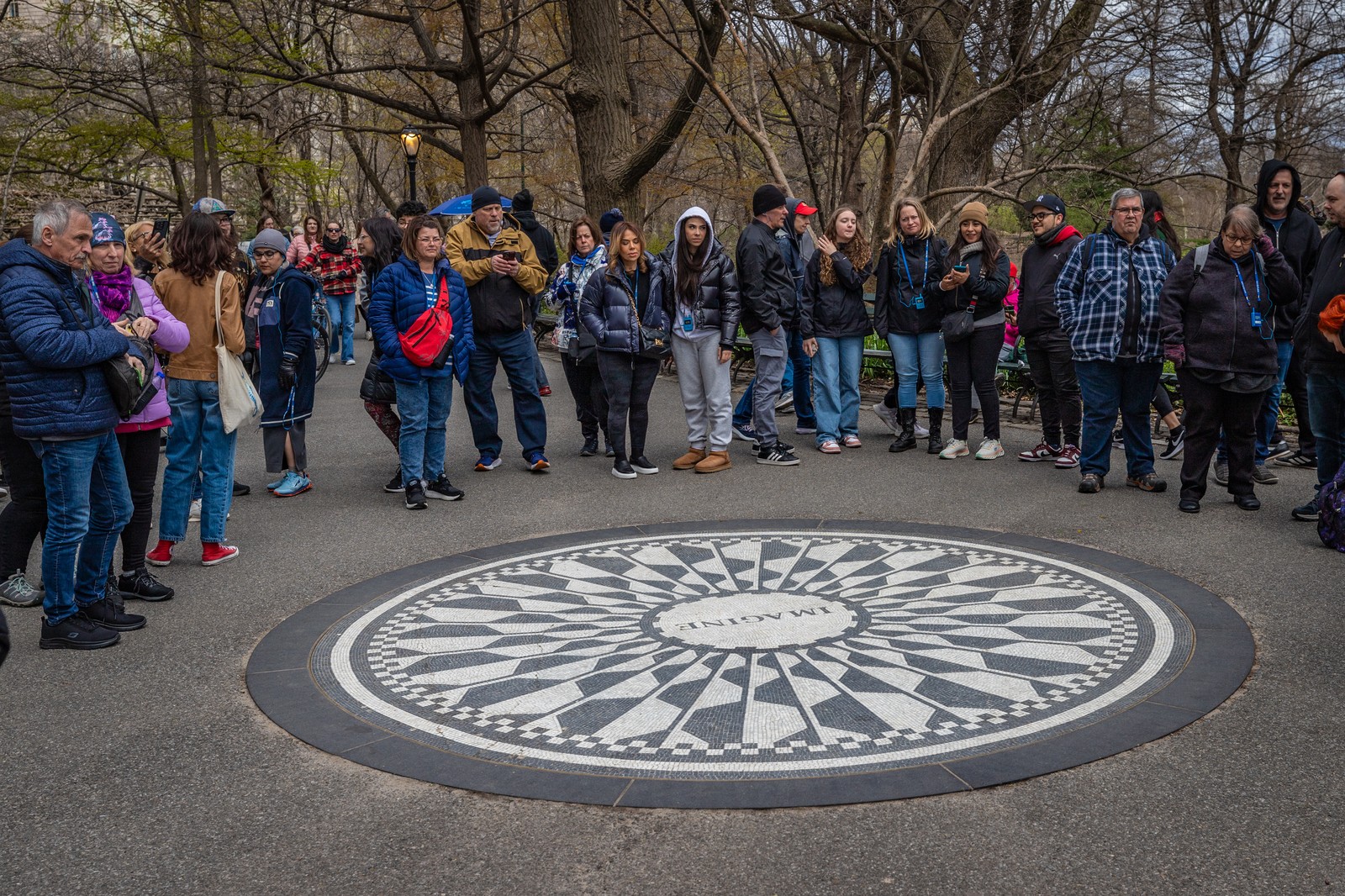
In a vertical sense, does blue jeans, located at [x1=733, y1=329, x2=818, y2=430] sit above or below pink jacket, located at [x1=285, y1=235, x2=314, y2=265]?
below

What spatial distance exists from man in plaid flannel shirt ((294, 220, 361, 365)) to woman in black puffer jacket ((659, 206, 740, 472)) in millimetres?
8628

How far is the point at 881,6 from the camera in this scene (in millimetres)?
14219

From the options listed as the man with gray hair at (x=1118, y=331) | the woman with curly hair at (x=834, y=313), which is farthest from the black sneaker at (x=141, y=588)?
the man with gray hair at (x=1118, y=331)

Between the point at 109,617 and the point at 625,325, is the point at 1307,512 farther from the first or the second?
the point at 109,617

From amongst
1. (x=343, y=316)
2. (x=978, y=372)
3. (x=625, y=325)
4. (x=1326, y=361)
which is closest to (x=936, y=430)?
(x=978, y=372)

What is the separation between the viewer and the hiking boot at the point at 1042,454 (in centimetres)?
958

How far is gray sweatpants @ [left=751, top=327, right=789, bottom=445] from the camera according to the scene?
32.4ft

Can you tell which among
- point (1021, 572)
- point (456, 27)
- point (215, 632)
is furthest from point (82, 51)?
point (1021, 572)

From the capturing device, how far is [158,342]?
6480mm

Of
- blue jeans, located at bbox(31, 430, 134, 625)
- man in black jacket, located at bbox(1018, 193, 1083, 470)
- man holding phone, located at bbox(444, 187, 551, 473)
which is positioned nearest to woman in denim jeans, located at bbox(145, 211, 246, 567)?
blue jeans, located at bbox(31, 430, 134, 625)

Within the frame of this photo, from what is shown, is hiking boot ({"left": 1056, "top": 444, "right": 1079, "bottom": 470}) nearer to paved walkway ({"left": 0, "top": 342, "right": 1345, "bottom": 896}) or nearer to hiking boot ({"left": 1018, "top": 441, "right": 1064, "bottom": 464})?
hiking boot ({"left": 1018, "top": 441, "right": 1064, "bottom": 464})

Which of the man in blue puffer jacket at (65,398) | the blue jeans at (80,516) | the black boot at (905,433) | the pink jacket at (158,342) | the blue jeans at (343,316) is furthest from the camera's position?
the blue jeans at (343,316)

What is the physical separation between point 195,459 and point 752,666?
3.78m

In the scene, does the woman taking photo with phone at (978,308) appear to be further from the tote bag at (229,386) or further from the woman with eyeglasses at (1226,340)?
the tote bag at (229,386)
